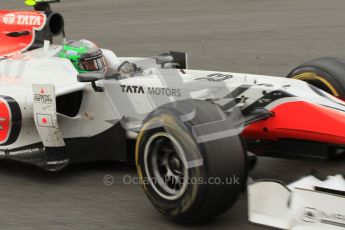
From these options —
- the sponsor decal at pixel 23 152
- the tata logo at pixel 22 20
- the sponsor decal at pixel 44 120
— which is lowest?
the sponsor decal at pixel 23 152

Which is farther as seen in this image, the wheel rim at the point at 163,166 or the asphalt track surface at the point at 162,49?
the asphalt track surface at the point at 162,49

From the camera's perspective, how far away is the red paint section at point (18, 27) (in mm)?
6285

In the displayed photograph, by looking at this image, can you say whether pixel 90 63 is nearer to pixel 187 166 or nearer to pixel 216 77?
pixel 216 77

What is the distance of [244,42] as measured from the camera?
484 inches

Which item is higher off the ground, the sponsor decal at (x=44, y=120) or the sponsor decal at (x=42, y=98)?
the sponsor decal at (x=42, y=98)

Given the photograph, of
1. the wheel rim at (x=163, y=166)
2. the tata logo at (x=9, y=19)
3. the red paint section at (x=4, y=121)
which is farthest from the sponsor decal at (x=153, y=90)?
the tata logo at (x=9, y=19)

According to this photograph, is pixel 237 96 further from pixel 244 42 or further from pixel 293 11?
pixel 293 11

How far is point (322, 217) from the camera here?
3.68 metres

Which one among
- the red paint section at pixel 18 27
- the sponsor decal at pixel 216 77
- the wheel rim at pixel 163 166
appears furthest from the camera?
the red paint section at pixel 18 27

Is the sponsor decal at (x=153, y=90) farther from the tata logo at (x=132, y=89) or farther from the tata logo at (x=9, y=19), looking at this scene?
the tata logo at (x=9, y=19)

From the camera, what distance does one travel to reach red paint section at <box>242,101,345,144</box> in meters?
4.35

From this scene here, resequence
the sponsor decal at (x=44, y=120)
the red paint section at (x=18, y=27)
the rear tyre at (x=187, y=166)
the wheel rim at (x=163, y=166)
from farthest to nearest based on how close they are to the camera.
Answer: the red paint section at (x=18, y=27) < the sponsor decal at (x=44, y=120) < the wheel rim at (x=163, y=166) < the rear tyre at (x=187, y=166)

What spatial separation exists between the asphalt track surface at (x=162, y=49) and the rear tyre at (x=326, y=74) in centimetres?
63

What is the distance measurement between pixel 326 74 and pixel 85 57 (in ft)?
6.76
